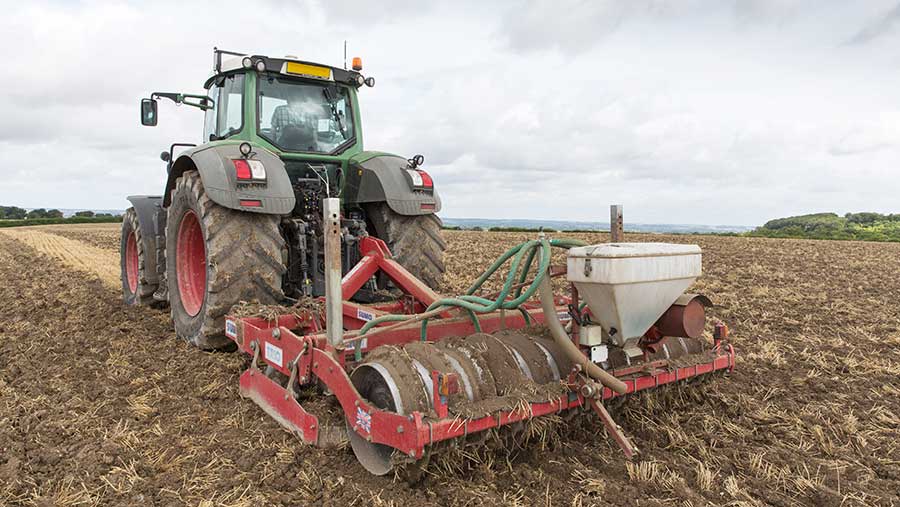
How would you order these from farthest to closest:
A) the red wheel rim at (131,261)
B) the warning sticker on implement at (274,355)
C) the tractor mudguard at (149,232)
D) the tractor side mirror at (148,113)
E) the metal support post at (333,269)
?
the red wheel rim at (131,261)
the tractor mudguard at (149,232)
the tractor side mirror at (148,113)
the warning sticker on implement at (274,355)
the metal support post at (333,269)

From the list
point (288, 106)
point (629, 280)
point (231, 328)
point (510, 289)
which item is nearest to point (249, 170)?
point (231, 328)

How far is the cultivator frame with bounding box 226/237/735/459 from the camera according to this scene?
2627 millimetres

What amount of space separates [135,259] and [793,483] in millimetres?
6856

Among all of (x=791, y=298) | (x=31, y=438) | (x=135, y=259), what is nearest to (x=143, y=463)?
(x=31, y=438)

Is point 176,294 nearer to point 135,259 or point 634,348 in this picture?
point 135,259

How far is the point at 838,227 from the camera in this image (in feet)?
106

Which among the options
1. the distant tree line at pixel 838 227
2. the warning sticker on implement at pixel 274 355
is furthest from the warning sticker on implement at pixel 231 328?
the distant tree line at pixel 838 227

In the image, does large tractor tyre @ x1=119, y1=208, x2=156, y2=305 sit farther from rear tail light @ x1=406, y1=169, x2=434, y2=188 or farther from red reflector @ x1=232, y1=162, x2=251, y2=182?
rear tail light @ x1=406, y1=169, x2=434, y2=188

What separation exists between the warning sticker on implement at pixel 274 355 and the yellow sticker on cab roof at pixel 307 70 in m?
2.78

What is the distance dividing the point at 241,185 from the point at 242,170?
0.10m

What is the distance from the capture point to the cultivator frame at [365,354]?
2.63 meters

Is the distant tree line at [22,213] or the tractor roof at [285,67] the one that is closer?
the tractor roof at [285,67]

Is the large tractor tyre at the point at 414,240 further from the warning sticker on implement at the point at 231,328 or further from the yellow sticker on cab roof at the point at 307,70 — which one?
the warning sticker on implement at the point at 231,328

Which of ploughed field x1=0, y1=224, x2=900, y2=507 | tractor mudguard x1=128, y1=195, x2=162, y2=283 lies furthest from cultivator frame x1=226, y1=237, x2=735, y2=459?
tractor mudguard x1=128, y1=195, x2=162, y2=283
